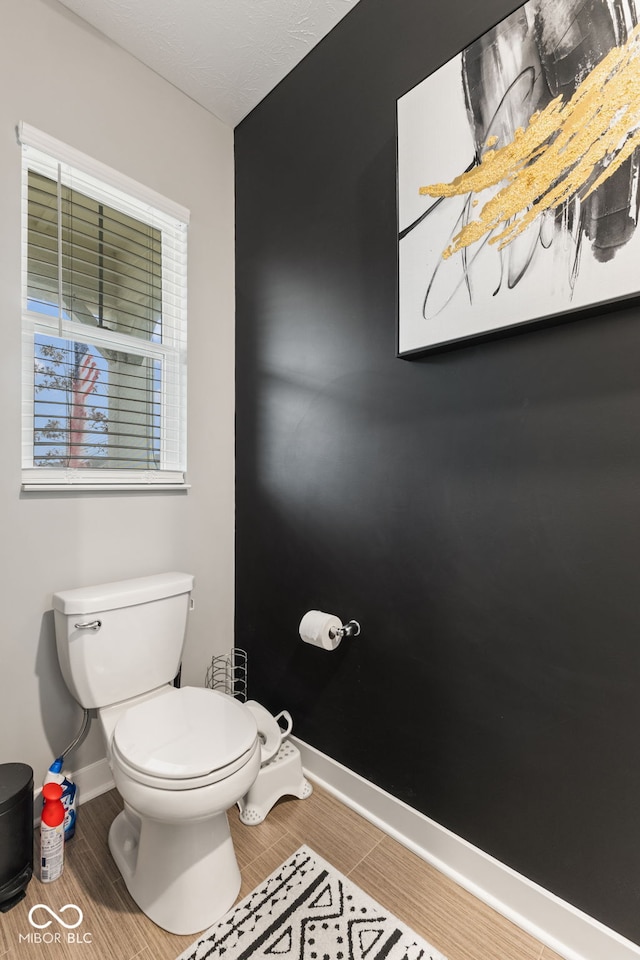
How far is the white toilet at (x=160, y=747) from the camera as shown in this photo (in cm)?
109

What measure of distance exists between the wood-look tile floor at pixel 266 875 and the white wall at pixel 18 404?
38 centimetres

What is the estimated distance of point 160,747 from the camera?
3.80ft

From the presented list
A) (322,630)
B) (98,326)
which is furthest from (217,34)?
(322,630)

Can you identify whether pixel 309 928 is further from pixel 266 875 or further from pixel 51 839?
pixel 51 839

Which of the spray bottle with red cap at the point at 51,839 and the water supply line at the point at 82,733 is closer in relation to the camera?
the spray bottle with red cap at the point at 51,839

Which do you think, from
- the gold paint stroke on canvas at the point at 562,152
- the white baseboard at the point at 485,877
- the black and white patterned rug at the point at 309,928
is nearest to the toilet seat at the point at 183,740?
the black and white patterned rug at the point at 309,928

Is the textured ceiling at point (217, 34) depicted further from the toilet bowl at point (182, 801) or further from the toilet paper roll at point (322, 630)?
the toilet bowl at point (182, 801)

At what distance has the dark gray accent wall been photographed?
1048 millimetres

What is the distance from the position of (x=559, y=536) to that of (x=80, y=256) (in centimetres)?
175

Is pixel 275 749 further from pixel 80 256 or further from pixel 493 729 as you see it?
pixel 80 256

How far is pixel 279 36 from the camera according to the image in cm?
165

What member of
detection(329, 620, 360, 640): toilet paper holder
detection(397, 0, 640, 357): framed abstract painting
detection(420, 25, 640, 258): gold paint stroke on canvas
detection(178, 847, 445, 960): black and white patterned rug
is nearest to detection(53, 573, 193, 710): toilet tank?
detection(329, 620, 360, 640): toilet paper holder

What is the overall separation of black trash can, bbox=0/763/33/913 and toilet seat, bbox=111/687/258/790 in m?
0.29

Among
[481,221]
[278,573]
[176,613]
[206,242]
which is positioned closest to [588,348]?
[481,221]
